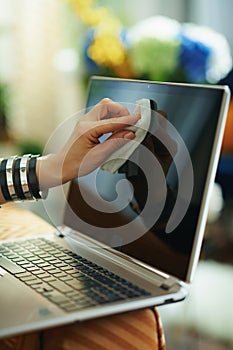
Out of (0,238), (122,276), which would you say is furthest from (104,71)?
(122,276)

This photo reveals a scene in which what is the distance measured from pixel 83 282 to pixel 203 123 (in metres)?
0.25

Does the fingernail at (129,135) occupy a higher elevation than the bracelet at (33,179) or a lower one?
higher

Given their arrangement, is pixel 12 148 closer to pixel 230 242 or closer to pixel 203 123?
pixel 230 242

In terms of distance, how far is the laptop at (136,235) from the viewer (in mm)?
762

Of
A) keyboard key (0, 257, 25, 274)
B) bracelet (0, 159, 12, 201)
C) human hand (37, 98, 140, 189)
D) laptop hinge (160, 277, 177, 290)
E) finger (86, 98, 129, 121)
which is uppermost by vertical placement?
finger (86, 98, 129, 121)

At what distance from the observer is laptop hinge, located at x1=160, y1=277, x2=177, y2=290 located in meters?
0.80

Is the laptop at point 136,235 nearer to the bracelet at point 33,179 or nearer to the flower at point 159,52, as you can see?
the bracelet at point 33,179

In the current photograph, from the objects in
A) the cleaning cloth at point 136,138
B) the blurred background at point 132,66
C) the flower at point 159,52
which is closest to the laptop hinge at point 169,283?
the cleaning cloth at point 136,138

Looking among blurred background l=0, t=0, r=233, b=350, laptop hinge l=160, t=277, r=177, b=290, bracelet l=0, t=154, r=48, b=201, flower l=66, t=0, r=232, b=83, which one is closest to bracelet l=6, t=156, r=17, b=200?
bracelet l=0, t=154, r=48, b=201

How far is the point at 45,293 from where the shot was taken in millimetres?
787

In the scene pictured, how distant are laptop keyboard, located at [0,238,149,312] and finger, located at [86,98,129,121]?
20 cm

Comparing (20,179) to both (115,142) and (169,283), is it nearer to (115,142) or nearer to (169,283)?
(115,142)

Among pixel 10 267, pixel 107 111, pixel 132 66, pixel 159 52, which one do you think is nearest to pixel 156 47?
pixel 159 52

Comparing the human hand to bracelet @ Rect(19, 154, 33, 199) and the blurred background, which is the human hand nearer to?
bracelet @ Rect(19, 154, 33, 199)
